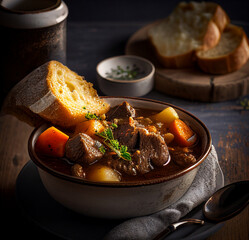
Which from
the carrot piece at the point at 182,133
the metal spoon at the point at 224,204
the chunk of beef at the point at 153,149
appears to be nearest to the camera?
the metal spoon at the point at 224,204

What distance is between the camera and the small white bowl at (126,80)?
397cm

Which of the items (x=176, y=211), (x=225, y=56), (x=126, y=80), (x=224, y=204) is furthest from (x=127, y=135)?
(x=225, y=56)

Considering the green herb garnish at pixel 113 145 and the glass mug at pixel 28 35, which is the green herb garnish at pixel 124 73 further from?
the green herb garnish at pixel 113 145

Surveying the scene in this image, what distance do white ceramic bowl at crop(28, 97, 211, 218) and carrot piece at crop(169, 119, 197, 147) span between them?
202mm

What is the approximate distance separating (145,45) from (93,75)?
80 centimetres

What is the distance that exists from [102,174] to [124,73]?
7.17 ft

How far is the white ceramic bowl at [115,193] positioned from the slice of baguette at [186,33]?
209cm

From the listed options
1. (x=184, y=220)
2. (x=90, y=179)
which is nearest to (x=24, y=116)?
(x=90, y=179)

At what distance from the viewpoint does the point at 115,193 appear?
2285 millimetres

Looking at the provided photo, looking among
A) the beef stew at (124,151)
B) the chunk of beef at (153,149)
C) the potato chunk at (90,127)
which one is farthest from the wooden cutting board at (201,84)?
the chunk of beef at (153,149)

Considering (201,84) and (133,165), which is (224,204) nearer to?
(133,165)

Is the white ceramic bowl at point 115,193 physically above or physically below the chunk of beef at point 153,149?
below

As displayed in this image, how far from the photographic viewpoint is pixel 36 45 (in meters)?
3.80

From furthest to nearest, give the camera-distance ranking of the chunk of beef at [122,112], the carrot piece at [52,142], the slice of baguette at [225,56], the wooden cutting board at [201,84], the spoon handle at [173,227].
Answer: the slice of baguette at [225,56] → the wooden cutting board at [201,84] → the chunk of beef at [122,112] → the carrot piece at [52,142] → the spoon handle at [173,227]
